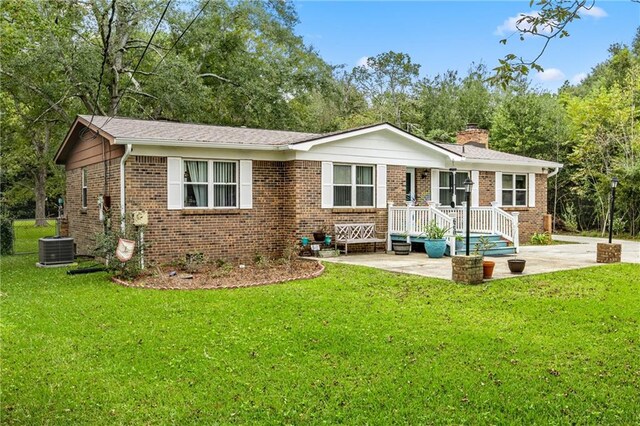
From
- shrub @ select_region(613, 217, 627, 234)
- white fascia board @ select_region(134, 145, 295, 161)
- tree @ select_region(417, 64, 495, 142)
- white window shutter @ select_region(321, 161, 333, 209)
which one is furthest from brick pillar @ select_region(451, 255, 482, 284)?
tree @ select_region(417, 64, 495, 142)

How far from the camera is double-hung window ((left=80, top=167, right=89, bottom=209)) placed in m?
15.5

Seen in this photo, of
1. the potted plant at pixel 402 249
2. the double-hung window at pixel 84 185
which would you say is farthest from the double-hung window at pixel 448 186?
the double-hung window at pixel 84 185

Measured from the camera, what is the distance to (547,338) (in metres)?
6.22

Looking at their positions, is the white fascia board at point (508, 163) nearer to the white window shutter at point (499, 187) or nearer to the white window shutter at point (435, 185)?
the white window shutter at point (499, 187)

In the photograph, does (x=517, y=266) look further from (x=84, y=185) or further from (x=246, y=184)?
(x=84, y=185)

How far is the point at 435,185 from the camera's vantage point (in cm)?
1717

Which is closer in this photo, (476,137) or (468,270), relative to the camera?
(468,270)

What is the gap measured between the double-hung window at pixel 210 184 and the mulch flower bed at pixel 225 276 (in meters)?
1.72

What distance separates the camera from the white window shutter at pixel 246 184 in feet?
44.5

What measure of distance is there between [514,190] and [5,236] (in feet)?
58.0

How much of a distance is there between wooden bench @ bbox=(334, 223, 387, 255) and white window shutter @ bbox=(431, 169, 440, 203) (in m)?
3.04

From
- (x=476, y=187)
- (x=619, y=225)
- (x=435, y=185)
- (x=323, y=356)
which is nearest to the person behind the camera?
(x=323, y=356)

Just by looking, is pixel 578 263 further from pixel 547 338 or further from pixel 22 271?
pixel 22 271

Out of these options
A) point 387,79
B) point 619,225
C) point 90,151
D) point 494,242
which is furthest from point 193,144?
point 387,79
